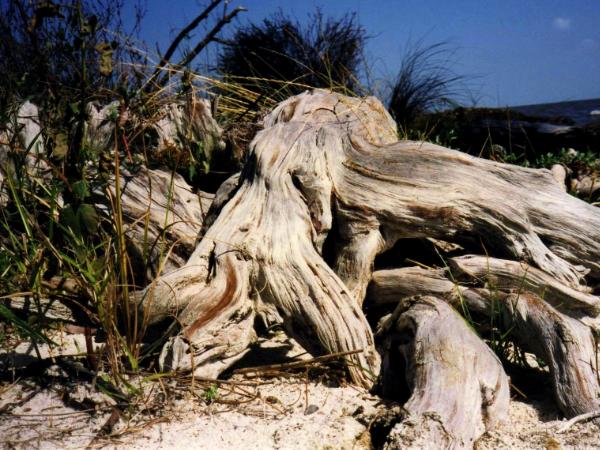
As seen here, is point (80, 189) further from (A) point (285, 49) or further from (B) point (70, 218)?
(A) point (285, 49)

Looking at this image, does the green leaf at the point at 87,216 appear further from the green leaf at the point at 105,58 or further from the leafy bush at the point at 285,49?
the leafy bush at the point at 285,49

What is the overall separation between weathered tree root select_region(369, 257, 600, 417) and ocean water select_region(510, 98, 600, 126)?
4.15m

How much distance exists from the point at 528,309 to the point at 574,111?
19.0ft

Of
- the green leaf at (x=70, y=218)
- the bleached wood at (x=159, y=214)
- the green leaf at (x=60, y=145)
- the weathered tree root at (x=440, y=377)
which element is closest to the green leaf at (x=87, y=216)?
the green leaf at (x=70, y=218)

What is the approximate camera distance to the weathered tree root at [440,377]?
2.46 meters

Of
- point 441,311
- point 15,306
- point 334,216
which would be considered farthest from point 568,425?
point 15,306

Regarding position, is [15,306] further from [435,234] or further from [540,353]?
[540,353]

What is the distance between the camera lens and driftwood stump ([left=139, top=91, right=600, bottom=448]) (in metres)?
2.90

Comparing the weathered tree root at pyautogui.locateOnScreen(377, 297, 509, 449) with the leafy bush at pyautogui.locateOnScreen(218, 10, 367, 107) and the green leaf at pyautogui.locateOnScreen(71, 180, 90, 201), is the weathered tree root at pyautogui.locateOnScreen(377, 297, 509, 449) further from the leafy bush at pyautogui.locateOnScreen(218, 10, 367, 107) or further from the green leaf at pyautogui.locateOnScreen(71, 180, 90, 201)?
the leafy bush at pyautogui.locateOnScreen(218, 10, 367, 107)

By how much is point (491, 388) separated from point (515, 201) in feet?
4.36

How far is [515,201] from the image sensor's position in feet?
12.1

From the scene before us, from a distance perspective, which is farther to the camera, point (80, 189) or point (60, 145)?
point (60, 145)

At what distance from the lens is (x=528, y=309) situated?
10.6 feet

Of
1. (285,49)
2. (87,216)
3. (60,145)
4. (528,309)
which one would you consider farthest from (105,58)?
(285,49)
